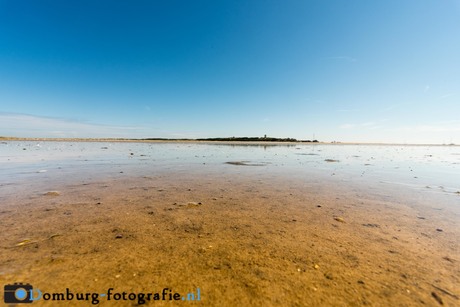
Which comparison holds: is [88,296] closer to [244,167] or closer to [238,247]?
[238,247]

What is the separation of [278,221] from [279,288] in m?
2.09

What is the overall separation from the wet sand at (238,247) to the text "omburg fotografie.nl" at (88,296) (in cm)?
5

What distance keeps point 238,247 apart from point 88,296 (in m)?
2.02

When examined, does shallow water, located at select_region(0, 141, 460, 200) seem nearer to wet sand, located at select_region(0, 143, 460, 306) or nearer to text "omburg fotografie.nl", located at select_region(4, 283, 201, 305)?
wet sand, located at select_region(0, 143, 460, 306)

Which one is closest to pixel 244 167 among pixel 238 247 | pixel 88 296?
pixel 238 247

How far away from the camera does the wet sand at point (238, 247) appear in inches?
94.9

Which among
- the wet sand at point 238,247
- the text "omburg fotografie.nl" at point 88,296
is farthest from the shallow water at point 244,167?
the text "omburg fotografie.nl" at point 88,296

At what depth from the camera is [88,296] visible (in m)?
2.28

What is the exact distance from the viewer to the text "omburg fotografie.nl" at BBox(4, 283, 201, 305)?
7.32ft

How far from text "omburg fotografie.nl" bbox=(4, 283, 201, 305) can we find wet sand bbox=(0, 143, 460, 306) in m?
0.05

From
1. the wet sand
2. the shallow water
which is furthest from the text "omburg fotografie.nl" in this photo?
the shallow water

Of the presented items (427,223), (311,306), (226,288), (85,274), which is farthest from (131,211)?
(427,223)

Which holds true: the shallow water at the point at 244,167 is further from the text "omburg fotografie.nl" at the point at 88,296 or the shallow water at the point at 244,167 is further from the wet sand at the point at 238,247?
the text "omburg fotografie.nl" at the point at 88,296

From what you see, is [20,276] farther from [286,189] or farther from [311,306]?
[286,189]
